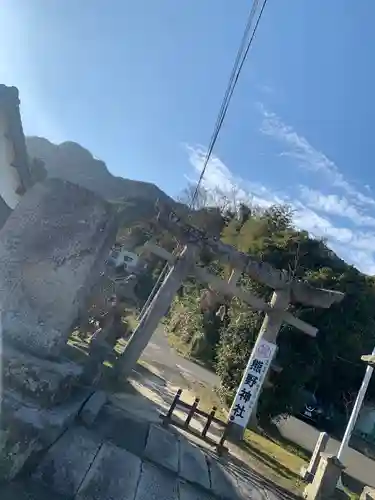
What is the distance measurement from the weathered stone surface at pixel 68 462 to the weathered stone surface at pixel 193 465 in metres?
1.67

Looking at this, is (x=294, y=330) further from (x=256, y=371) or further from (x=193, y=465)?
(x=193, y=465)

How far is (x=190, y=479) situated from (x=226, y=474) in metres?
1.46

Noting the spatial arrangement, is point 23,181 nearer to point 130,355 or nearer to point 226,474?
point 130,355

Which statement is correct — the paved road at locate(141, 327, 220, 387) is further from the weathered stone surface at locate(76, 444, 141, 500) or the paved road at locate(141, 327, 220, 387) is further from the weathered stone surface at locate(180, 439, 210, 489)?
the weathered stone surface at locate(76, 444, 141, 500)

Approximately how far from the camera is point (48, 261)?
6.85 metres

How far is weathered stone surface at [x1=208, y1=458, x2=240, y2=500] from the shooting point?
6.88m

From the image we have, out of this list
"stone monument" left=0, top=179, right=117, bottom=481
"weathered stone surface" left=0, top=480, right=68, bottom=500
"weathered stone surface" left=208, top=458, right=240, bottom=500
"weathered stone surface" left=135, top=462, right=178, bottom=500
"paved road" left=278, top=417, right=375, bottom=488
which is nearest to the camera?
"weathered stone surface" left=0, top=480, right=68, bottom=500

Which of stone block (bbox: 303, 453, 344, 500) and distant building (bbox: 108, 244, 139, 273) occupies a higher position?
distant building (bbox: 108, 244, 139, 273)

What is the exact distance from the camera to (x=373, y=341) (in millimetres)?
19344

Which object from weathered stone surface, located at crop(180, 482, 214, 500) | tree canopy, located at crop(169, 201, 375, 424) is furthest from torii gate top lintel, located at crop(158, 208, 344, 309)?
weathered stone surface, located at crop(180, 482, 214, 500)

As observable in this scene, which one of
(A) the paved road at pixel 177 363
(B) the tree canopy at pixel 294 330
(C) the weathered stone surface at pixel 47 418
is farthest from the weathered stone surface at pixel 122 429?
(A) the paved road at pixel 177 363

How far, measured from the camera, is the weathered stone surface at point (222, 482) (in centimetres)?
688

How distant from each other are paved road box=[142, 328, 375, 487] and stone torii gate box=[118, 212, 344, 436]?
7343 millimetres

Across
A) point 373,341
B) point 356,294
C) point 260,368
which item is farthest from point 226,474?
point 373,341
